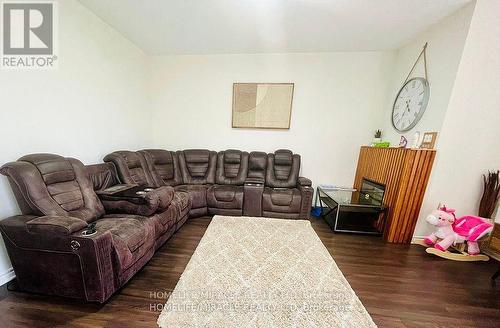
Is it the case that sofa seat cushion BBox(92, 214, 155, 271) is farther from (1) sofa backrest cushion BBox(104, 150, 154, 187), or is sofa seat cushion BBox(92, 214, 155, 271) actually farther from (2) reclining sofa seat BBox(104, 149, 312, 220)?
(2) reclining sofa seat BBox(104, 149, 312, 220)

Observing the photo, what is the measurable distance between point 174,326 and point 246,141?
282 centimetres

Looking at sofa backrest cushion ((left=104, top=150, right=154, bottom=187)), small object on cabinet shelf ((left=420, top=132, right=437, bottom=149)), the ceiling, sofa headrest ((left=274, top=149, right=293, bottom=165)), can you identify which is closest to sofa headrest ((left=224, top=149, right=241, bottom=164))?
sofa headrest ((left=274, top=149, right=293, bottom=165))

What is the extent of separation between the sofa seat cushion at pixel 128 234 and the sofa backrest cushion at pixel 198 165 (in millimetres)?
1523

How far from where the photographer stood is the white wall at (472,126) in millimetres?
1937

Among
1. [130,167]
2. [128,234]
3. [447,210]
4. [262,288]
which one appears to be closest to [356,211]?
[447,210]

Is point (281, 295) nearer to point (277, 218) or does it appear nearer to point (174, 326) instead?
point (174, 326)

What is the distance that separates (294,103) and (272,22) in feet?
4.38

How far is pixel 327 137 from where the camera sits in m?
3.39

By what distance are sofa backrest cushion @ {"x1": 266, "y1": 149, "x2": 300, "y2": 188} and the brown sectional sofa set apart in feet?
0.16

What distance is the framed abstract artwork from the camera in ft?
10.9

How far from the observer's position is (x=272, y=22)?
2.36m

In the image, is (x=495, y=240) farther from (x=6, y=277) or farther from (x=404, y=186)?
(x=6, y=277)

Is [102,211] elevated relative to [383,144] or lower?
lower

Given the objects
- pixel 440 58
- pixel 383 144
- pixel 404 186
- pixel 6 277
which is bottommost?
pixel 6 277
